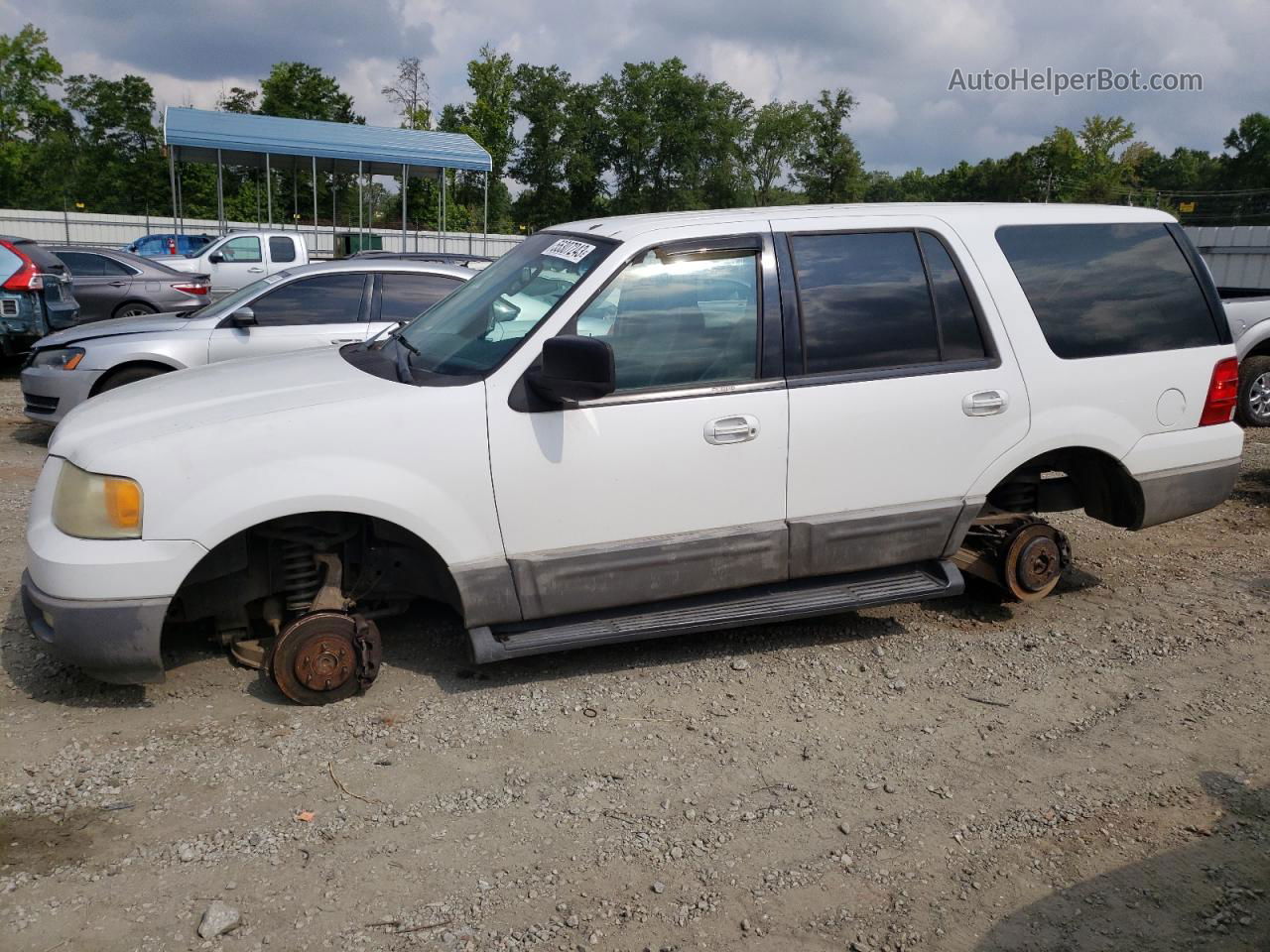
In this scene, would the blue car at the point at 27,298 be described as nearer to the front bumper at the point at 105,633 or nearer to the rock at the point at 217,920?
the front bumper at the point at 105,633

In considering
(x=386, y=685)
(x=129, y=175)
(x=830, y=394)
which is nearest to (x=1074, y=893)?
(x=830, y=394)

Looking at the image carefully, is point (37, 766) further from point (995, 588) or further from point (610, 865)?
point (995, 588)

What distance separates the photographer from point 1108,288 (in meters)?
5.02

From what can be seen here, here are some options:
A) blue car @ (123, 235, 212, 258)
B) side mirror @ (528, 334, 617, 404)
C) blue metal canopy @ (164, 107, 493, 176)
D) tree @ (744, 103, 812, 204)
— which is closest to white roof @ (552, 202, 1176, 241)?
side mirror @ (528, 334, 617, 404)

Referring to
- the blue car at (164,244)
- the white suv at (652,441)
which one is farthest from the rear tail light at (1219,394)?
the blue car at (164,244)

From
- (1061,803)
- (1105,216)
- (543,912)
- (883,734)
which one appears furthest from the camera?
(1105,216)

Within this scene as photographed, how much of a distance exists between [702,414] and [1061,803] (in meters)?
1.96

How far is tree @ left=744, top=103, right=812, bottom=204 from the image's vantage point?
73.9 m

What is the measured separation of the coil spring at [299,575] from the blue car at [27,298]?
9291 mm

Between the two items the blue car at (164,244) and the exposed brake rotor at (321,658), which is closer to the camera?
the exposed brake rotor at (321,658)

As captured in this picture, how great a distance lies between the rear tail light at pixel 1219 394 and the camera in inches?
204

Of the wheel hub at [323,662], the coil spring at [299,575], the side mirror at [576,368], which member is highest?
the side mirror at [576,368]

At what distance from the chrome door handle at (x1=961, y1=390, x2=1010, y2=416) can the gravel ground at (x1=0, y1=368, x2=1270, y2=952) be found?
1141 mm

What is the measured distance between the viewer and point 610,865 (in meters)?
3.24
